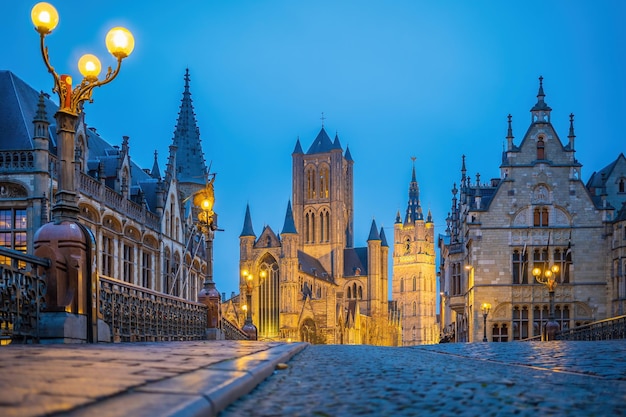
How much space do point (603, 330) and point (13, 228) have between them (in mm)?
21324

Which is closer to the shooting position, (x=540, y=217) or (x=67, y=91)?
(x=67, y=91)

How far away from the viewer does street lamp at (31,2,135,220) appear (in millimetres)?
12633

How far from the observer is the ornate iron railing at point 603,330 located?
22.9 metres

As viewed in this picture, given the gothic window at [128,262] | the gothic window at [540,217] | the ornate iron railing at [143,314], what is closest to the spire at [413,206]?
the gothic window at [540,217]

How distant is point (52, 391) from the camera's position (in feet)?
13.7

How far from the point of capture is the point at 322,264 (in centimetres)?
11712

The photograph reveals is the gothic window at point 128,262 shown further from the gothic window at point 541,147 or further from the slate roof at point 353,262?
the slate roof at point 353,262

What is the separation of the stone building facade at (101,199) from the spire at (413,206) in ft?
314

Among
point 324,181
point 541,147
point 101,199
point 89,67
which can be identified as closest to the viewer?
point 89,67

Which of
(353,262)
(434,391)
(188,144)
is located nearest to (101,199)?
(188,144)

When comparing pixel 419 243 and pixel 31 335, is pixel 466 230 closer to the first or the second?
pixel 31 335

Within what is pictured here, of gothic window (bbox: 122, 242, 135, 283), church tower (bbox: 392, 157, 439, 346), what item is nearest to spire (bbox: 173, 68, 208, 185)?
gothic window (bbox: 122, 242, 135, 283)

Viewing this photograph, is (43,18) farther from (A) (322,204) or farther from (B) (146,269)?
(A) (322,204)

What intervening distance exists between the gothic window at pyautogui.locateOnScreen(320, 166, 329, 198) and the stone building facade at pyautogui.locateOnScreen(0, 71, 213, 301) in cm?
6248
